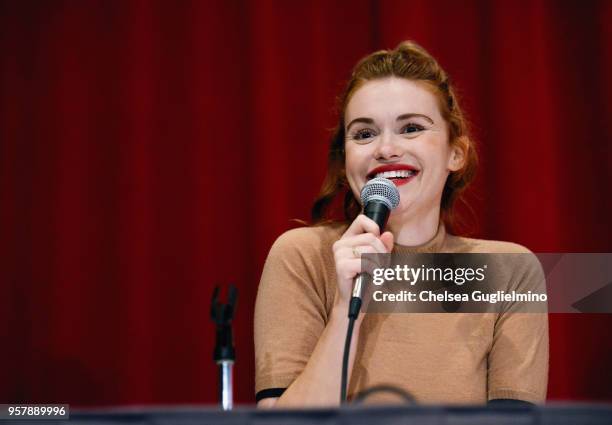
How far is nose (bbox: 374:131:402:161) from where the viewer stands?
1392mm

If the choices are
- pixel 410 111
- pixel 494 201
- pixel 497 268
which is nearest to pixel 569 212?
pixel 494 201

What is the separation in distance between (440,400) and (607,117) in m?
1.12

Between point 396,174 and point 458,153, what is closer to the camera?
point 396,174

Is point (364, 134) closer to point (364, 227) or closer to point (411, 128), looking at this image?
point (411, 128)

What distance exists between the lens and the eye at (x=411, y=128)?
1.43 m

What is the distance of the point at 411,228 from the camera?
59.0 inches

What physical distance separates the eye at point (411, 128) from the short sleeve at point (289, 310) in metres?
0.27

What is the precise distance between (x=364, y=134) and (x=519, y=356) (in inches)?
20.0

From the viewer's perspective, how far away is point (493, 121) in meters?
2.08

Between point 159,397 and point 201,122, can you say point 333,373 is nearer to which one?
point 159,397

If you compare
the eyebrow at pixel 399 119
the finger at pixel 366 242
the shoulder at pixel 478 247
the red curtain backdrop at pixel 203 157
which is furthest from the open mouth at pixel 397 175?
the red curtain backdrop at pixel 203 157

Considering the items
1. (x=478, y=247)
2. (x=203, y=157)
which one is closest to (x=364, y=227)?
(x=478, y=247)

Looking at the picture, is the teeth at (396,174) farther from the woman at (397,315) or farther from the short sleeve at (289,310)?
the short sleeve at (289,310)

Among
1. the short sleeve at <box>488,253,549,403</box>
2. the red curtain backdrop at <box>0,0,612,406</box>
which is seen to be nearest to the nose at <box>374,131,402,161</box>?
the short sleeve at <box>488,253,549,403</box>
